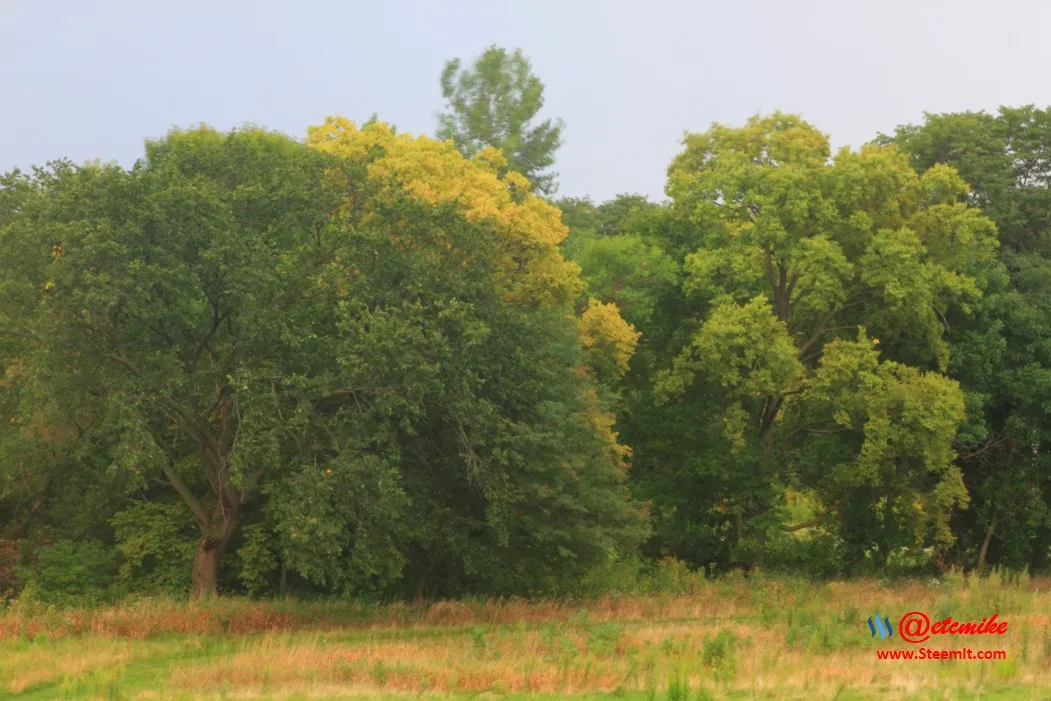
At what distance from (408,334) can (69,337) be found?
7.47m

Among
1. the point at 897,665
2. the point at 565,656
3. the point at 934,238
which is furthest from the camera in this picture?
the point at 934,238

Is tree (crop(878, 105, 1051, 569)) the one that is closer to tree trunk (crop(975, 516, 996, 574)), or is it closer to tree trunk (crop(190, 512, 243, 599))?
tree trunk (crop(975, 516, 996, 574))

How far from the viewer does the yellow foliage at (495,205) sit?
30219 mm

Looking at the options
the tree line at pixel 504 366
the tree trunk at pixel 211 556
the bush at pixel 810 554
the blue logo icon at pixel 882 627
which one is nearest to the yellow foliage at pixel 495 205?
the tree line at pixel 504 366

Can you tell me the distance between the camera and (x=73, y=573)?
28.6 m

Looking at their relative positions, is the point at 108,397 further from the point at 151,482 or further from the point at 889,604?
the point at 889,604

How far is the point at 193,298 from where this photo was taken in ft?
83.1

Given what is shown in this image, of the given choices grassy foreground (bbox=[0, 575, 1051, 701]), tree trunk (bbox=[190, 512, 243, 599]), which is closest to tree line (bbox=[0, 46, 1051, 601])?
tree trunk (bbox=[190, 512, 243, 599])

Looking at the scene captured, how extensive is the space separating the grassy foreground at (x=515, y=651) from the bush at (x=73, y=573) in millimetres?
6910

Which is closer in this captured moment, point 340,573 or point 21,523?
point 340,573

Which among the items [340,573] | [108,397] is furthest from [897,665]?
[108,397]

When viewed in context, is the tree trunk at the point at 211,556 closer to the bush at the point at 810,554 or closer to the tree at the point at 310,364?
the tree at the point at 310,364

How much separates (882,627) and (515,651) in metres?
6.49

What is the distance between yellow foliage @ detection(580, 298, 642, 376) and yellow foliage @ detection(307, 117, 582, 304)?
1.32m
